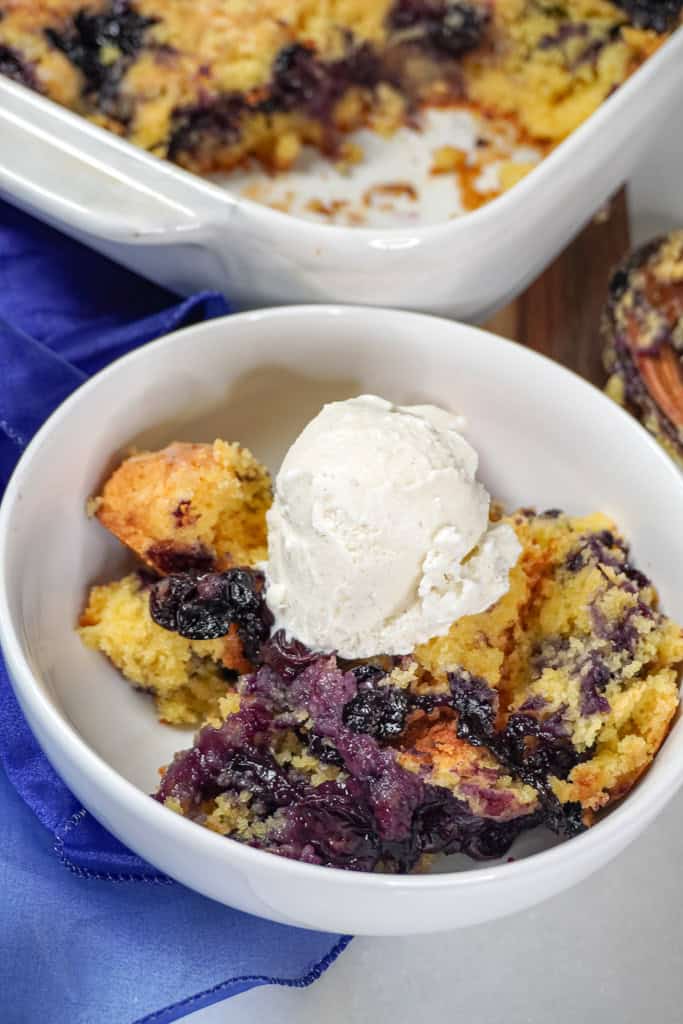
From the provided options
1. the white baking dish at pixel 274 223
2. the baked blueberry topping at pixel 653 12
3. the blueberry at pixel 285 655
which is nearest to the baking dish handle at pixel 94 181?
the white baking dish at pixel 274 223

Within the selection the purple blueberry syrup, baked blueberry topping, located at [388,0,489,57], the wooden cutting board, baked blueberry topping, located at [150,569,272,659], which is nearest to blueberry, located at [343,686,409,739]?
the purple blueberry syrup

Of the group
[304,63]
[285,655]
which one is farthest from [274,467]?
[304,63]

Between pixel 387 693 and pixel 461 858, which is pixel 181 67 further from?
pixel 461 858

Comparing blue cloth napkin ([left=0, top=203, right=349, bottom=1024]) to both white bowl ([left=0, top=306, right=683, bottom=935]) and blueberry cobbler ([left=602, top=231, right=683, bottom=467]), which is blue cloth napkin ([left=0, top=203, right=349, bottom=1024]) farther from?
blueberry cobbler ([left=602, top=231, right=683, bottom=467])

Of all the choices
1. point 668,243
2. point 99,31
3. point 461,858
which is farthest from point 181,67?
point 461,858

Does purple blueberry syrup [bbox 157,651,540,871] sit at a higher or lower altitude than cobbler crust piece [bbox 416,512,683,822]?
lower

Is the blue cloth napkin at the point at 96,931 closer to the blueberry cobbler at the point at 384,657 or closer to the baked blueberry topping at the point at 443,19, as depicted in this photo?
the blueberry cobbler at the point at 384,657

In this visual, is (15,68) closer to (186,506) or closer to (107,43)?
(107,43)
